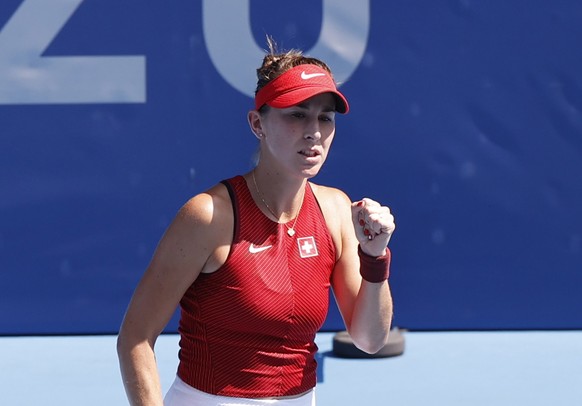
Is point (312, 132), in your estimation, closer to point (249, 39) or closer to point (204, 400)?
point (204, 400)

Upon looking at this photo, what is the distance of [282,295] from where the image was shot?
89.0 inches

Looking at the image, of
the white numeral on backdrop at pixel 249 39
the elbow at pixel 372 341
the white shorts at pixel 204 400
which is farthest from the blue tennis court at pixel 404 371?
the white shorts at pixel 204 400

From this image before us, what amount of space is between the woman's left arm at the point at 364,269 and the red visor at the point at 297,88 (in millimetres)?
252

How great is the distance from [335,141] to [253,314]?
3.51 meters

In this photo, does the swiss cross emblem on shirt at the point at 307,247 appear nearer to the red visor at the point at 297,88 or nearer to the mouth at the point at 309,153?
the mouth at the point at 309,153

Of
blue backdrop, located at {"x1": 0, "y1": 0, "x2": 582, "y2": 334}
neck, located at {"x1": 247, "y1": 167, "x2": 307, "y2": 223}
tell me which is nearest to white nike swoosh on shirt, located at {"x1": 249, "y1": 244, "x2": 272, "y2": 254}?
neck, located at {"x1": 247, "y1": 167, "x2": 307, "y2": 223}

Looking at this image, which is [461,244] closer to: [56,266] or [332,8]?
[332,8]

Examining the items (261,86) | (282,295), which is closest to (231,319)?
(282,295)

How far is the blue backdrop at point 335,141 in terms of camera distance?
225 inches

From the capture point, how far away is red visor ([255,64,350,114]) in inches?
87.7

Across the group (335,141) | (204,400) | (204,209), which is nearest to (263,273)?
(204,209)

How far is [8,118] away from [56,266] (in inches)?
33.2

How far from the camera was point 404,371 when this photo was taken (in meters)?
4.99

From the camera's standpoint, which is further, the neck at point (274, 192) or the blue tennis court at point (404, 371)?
the blue tennis court at point (404, 371)
